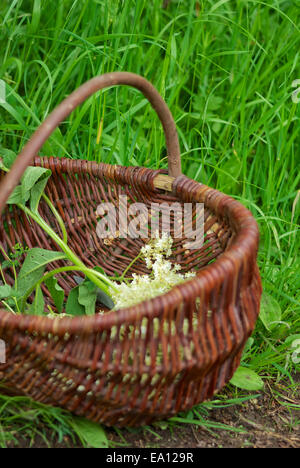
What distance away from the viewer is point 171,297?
0.88 meters

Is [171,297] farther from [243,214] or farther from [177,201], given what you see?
[177,201]

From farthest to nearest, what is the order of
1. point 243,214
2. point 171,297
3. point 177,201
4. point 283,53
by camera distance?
point 283,53 → point 177,201 → point 243,214 → point 171,297

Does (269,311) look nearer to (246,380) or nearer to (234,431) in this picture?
(246,380)

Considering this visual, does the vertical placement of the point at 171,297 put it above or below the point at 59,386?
above

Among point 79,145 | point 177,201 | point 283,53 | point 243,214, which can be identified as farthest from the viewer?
point 283,53

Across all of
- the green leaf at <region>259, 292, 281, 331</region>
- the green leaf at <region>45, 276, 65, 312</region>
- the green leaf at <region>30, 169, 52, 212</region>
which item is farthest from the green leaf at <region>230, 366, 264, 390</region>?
the green leaf at <region>30, 169, 52, 212</region>

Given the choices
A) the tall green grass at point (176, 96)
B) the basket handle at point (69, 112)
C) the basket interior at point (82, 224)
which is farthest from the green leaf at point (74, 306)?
the tall green grass at point (176, 96)

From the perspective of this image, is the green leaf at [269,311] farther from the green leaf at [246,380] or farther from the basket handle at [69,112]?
the basket handle at [69,112]

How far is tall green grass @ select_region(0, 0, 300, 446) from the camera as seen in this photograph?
A: 61.0 inches

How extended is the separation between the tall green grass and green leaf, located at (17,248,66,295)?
1.20ft

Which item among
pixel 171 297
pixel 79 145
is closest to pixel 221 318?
pixel 171 297

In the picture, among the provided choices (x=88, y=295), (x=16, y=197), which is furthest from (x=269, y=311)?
(x=16, y=197)

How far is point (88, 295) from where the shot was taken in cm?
119
